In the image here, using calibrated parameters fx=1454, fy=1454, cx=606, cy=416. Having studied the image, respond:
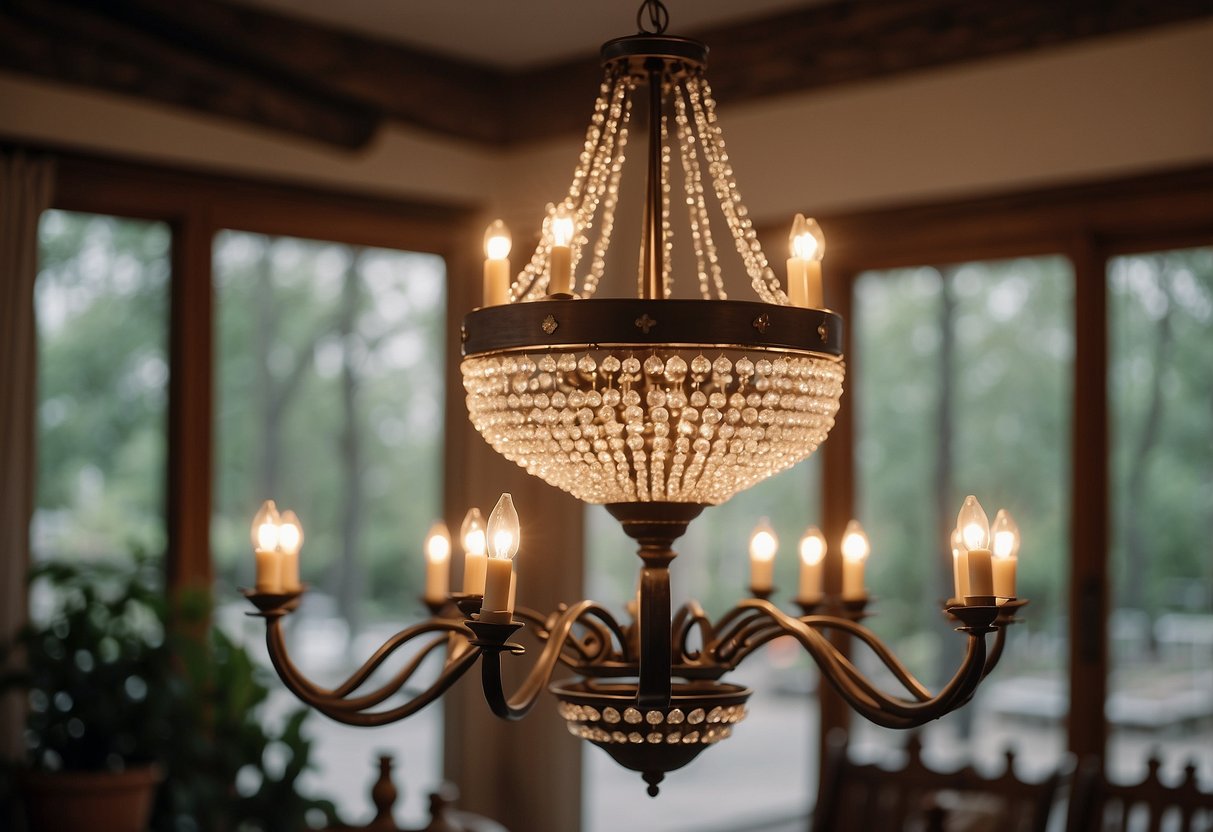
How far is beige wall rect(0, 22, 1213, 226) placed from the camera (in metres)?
3.29

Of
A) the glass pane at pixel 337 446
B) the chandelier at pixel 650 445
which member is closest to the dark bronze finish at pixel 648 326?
the chandelier at pixel 650 445

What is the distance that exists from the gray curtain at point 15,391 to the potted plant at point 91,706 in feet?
0.20

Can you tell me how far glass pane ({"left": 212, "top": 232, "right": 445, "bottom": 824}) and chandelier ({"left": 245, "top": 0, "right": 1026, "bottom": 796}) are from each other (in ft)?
8.36

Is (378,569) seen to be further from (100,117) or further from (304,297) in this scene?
(100,117)

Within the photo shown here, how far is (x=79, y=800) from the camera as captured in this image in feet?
10.6

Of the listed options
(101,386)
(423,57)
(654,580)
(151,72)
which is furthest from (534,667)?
(423,57)

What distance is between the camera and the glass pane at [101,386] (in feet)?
12.0

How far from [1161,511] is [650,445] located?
2.42 meters

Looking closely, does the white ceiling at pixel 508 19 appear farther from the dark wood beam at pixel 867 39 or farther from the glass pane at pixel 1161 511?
the glass pane at pixel 1161 511

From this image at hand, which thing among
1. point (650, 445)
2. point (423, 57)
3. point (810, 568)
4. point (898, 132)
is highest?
point (423, 57)

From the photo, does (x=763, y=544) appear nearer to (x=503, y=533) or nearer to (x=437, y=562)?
(x=437, y=562)

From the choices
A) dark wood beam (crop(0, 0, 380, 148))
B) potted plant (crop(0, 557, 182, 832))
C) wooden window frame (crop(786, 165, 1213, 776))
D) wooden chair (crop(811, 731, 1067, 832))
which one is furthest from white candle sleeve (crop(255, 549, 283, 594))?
wooden window frame (crop(786, 165, 1213, 776))

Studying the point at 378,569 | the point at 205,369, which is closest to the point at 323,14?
the point at 205,369

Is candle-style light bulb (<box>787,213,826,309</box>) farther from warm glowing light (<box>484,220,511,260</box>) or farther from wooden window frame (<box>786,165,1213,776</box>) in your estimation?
wooden window frame (<box>786,165,1213,776</box>)
